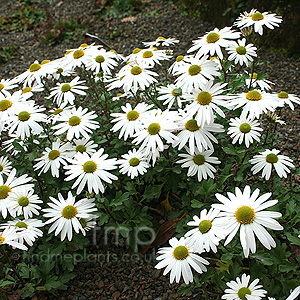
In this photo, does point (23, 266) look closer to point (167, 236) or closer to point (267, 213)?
point (167, 236)

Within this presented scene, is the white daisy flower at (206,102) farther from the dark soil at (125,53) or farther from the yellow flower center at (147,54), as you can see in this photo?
the dark soil at (125,53)

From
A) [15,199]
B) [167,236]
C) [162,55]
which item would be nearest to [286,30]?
[162,55]

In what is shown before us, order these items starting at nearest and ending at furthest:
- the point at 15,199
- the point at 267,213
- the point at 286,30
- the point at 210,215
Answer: the point at 267,213
the point at 210,215
the point at 15,199
the point at 286,30

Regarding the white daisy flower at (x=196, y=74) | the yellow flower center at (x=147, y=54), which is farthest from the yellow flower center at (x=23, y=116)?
the white daisy flower at (x=196, y=74)

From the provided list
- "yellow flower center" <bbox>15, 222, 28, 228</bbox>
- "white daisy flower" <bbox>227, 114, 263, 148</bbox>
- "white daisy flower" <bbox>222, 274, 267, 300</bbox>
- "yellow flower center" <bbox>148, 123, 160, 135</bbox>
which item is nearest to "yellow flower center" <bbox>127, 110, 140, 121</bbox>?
"yellow flower center" <bbox>148, 123, 160, 135</bbox>

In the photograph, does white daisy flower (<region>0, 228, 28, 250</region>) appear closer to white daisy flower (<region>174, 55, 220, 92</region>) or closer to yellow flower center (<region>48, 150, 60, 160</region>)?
yellow flower center (<region>48, 150, 60, 160</region>)

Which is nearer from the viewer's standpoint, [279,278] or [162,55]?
[279,278]

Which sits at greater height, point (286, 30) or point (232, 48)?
point (232, 48)
